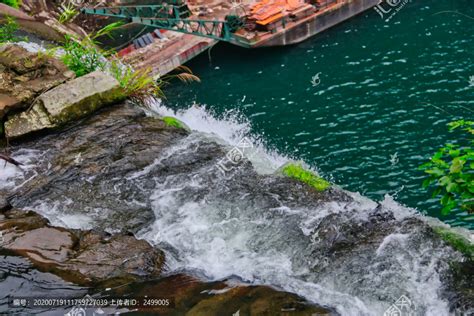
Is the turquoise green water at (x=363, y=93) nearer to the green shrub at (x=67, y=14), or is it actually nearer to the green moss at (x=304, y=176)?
the green moss at (x=304, y=176)

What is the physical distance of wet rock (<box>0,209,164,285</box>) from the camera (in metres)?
8.38

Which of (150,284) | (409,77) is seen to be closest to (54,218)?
(150,284)

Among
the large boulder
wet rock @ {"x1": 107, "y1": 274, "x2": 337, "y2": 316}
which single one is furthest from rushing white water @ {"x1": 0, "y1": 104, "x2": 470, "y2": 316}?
the large boulder

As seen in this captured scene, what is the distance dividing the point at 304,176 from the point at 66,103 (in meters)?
6.04

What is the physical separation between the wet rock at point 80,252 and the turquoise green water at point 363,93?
740 centimetres

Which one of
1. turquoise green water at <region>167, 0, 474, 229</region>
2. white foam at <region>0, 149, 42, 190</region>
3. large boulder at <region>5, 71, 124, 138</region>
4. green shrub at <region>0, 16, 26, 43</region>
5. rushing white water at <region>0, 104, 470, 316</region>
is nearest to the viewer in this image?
rushing white water at <region>0, 104, 470, 316</region>

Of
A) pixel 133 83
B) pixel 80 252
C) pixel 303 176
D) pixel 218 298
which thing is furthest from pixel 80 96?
pixel 218 298

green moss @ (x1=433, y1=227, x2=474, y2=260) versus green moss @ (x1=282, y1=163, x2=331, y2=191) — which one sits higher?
green moss @ (x1=433, y1=227, x2=474, y2=260)

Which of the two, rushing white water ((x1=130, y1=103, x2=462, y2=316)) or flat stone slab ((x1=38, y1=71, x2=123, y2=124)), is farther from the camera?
flat stone slab ((x1=38, y1=71, x2=123, y2=124))

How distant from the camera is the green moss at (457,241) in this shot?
27.9 ft

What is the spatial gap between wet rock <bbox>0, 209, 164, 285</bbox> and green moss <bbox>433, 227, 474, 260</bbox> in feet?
15.9

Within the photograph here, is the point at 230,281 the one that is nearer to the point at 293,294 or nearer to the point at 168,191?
the point at 293,294

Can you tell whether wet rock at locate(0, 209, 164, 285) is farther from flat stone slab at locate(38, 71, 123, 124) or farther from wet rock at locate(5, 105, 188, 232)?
flat stone slab at locate(38, 71, 123, 124)

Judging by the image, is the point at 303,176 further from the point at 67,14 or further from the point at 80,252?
the point at 67,14
